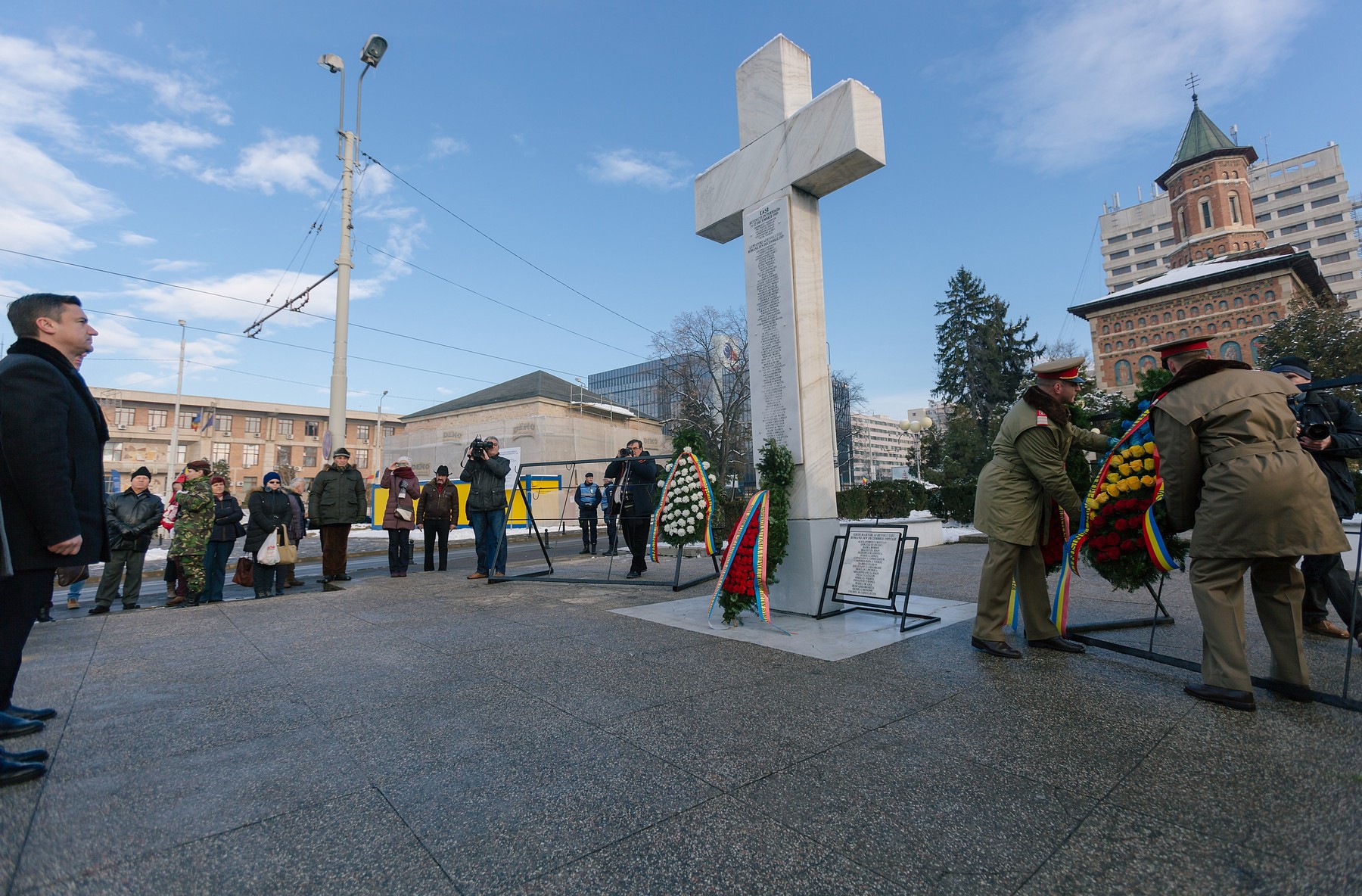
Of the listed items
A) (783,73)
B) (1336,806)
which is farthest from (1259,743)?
(783,73)

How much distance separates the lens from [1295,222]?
86625mm

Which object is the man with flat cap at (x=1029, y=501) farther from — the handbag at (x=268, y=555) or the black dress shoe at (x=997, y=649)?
the handbag at (x=268, y=555)

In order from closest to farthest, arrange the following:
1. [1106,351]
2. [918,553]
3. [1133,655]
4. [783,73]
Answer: [1133,655]
[783,73]
[918,553]
[1106,351]

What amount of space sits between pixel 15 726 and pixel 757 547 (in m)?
4.49

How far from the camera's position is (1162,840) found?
200 centimetres

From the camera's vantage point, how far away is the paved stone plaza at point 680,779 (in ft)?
6.18

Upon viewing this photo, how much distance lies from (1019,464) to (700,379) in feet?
109

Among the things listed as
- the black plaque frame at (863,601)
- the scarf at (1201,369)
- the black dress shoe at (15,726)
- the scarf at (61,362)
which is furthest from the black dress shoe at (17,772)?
the scarf at (1201,369)

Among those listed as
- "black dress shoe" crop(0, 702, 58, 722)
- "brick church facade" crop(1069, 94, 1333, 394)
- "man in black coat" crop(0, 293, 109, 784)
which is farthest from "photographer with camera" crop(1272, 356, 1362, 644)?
"brick church facade" crop(1069, 94, 1333, 394)

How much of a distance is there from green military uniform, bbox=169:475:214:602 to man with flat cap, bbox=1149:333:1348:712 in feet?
30.7

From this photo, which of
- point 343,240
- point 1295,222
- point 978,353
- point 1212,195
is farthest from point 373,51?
point 1295,222

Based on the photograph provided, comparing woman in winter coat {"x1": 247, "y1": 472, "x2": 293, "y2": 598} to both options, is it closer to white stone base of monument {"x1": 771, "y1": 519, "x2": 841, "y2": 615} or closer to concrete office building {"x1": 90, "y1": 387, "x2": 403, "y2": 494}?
white stone base of monument {"x1": 771, "y1": 519, "x2": 841, "y2": 615}

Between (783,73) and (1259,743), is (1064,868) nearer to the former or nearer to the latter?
(1259,743)

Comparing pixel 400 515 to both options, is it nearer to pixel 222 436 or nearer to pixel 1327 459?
pixel 1327 459
